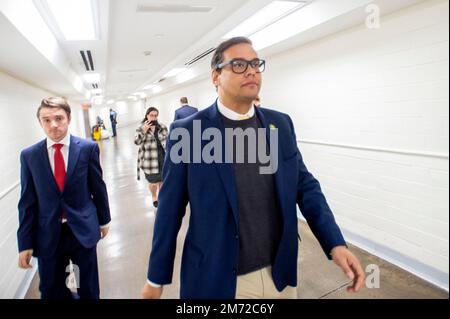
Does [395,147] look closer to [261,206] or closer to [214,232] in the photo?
[261,206]

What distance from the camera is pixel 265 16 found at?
10.1 ft

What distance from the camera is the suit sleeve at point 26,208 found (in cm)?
144

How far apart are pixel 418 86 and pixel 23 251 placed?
2376mm

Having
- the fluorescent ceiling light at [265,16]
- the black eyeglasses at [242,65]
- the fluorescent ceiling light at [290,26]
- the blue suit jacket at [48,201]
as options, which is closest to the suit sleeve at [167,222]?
the black eyeglasses at [242,65]

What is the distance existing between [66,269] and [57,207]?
40 centimetres

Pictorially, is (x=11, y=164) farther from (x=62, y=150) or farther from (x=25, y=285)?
(x=62, y=150)

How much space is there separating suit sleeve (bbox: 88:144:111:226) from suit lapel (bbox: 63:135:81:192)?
0.08 m

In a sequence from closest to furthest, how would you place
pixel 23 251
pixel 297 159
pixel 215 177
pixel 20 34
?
pixel 215 177, pixel 297 159, pixel 23 251, pixel 20 34

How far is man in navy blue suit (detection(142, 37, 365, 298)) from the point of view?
0.93 meters

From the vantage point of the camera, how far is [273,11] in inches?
116

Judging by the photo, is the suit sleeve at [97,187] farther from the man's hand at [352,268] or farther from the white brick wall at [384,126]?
the white brick wall at [384,126]

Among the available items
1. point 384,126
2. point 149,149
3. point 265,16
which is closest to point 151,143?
point 149,149

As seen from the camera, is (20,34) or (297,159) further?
(20,34)

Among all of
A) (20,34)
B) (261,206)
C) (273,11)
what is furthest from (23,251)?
(273,11)
